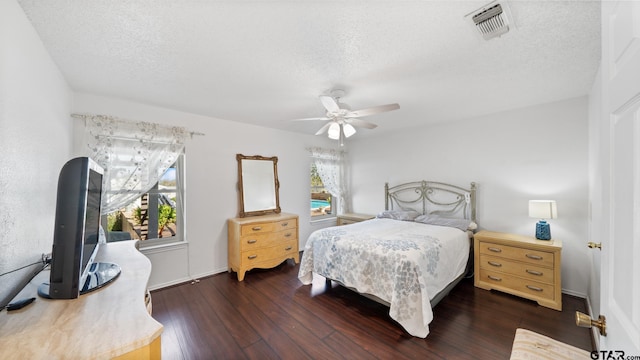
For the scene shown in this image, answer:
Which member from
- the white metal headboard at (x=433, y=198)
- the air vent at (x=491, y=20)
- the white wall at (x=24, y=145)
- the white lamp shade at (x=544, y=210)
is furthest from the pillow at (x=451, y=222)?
the white wall at (x=24, y=145)

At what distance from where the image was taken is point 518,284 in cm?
265

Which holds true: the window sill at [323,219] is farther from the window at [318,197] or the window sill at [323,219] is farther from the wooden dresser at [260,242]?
the wooden dresser at [260,242]

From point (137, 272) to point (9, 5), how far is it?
1589 mm

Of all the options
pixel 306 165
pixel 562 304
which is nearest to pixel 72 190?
pixel 306 165

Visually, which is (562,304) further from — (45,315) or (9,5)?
(9,5)

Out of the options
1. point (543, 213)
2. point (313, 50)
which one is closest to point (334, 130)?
point (313, 50)

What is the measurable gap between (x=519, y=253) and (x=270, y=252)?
3178 mm

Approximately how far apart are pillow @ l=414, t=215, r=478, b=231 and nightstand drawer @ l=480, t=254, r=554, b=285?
0.42 meters

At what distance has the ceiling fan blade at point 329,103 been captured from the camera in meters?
2.18

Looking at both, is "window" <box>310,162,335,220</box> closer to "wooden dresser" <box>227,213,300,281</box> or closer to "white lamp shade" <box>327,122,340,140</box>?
"wooden dresser" <box>227,213,300,281</box>

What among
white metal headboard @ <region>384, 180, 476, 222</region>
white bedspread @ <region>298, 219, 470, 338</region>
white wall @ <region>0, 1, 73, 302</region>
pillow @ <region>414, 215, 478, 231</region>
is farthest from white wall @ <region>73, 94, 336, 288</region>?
pillow @ <region>414, 215, 478, 231</region>

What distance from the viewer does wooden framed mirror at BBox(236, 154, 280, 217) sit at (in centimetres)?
374

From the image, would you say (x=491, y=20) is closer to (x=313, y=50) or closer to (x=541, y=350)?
(x=313, y=50)

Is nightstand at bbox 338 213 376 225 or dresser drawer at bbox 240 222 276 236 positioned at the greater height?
dresser drawer at bbox 240 222 276 236
